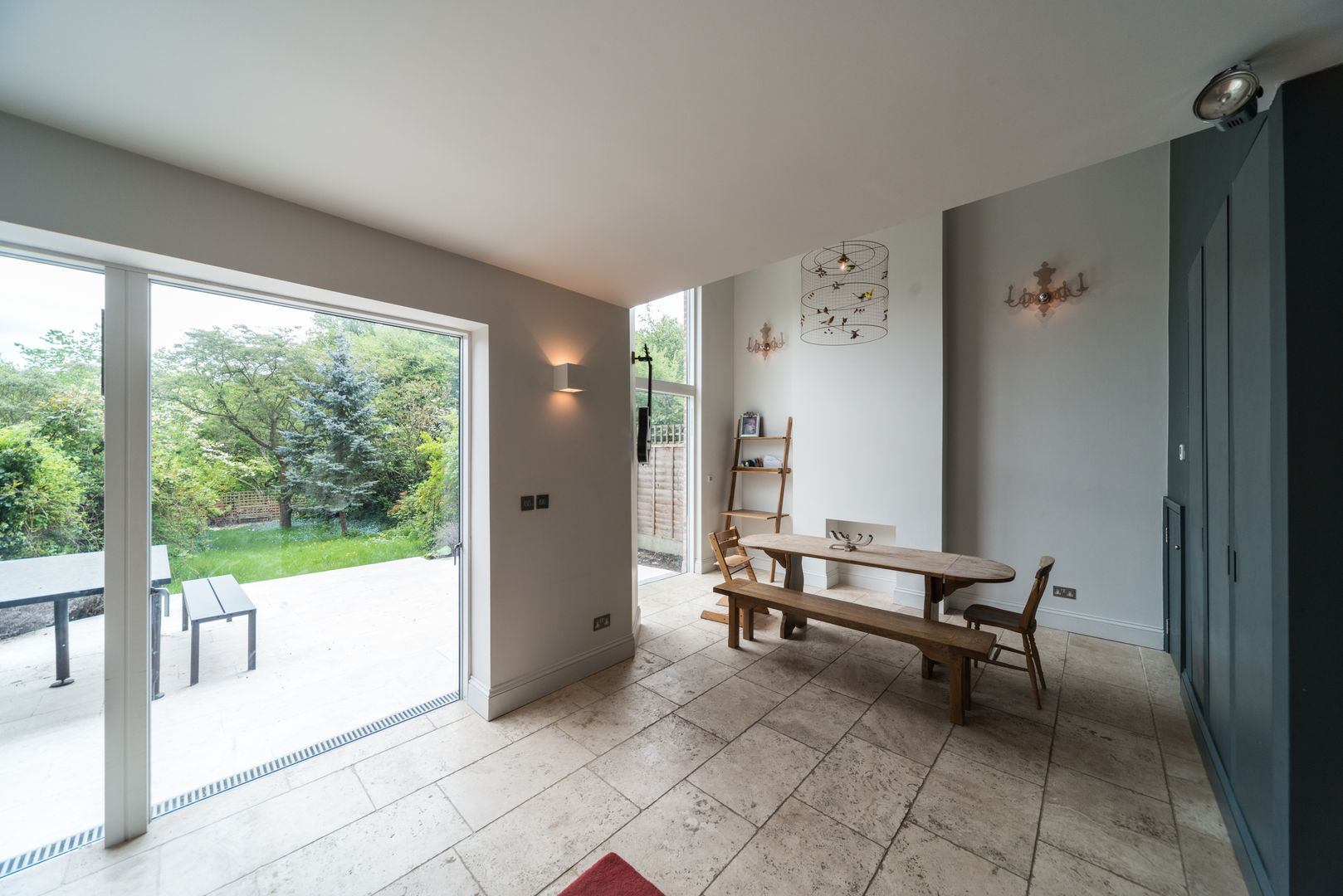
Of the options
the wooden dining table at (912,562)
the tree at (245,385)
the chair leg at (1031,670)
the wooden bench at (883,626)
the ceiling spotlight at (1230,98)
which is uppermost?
the ceiling spotlight at (1230,98)

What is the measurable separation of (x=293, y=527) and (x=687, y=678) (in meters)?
2.38

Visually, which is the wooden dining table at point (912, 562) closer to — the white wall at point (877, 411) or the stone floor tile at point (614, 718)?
the white wall at point (877, 411)

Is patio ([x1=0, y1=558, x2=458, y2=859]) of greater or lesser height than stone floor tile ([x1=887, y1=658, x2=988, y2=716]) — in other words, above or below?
above

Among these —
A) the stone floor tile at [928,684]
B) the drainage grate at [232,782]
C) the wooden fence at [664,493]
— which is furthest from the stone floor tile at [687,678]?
the wooden fence at [664,493]

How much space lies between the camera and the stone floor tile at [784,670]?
119 inches

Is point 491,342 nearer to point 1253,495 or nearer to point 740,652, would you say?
point 740,652

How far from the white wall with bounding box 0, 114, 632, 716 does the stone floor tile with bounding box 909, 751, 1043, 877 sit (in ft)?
6.53

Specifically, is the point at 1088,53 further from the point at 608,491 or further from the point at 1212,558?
the point at 608,491

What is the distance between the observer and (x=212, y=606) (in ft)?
6.89

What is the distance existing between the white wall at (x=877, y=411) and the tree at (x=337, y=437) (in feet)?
12.8

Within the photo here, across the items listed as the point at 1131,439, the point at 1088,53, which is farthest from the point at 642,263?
the point at 1131,439

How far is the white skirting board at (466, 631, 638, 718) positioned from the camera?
266 centimetres

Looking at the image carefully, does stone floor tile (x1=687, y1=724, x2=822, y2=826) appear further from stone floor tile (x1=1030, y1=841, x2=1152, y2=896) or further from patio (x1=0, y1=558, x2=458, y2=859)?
patio (x1=0, y1=558, x2=458, y2=859)

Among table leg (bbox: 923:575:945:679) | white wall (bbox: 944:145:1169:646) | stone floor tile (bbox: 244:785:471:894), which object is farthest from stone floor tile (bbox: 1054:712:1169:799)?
stone floor tile (bbox: 244:785:471:894)
